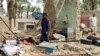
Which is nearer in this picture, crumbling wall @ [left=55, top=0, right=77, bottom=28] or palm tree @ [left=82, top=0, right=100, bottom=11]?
crumbling wall @ [left=55, top=0, right=77, bottom=28]

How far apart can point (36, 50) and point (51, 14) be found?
452 centimetres

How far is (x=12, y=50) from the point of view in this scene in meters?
10.7

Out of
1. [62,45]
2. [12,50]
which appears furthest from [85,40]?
[12,50]

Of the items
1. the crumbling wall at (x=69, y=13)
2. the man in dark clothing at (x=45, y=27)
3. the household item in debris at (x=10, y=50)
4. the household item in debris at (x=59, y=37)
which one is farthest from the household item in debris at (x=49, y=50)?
the crumbling wall at (x=69, y=13)

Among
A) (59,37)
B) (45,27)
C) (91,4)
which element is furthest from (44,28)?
(91,4)

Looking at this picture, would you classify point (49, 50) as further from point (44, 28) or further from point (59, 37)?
point (59, 37)

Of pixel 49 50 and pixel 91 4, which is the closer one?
pixel 49 50

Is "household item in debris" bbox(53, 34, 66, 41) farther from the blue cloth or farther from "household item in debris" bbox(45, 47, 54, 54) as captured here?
"household item in debris" bbox(45, 47, 54, 54)

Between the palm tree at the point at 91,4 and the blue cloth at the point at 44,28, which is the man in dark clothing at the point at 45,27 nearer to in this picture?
the blue cloth at the point at 44,28

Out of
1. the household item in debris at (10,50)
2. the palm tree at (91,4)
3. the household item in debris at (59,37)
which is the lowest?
the palm tree at (91,4)

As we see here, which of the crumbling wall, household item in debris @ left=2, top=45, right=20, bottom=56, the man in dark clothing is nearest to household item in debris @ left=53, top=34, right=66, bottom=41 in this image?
the man in dark clothing

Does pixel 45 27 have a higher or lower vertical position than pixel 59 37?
higher

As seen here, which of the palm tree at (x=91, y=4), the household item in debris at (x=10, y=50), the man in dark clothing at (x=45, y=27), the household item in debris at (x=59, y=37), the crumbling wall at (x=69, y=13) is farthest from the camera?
the palm tree at (x=91, y=4)

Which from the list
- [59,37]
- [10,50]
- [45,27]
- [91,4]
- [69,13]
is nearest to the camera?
[10,50]
